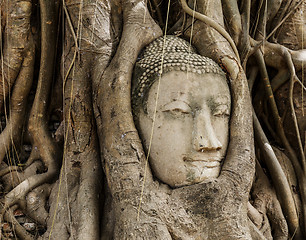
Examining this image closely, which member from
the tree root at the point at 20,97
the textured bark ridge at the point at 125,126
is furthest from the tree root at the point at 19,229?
the tree root at the point at 20,97

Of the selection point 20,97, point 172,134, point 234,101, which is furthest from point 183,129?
point 20,97

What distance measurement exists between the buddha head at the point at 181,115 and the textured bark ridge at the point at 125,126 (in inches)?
2.5

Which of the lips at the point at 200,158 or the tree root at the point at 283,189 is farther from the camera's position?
the tree root at the point at 283,189

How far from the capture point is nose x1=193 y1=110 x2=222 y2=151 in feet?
7.30

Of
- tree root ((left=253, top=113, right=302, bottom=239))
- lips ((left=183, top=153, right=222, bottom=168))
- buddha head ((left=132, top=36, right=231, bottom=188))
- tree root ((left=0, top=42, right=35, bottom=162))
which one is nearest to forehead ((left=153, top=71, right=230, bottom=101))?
buddha head ((left=132, top=36, right=231, bottom=188))

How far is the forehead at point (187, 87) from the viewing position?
2.29m

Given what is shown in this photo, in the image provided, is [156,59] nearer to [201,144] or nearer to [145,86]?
[145,86]

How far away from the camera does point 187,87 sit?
229 centimetres

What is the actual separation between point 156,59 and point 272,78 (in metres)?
1.28

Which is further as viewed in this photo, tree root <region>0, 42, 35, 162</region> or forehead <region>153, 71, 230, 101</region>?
tree root <region>0, 42, 35, 162</region>

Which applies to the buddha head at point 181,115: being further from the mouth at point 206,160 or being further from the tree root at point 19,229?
the tree root at point 19,229

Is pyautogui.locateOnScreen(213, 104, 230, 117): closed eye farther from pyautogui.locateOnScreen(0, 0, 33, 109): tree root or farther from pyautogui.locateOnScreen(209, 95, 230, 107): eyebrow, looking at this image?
pyautogui.locateOnScreen(0, 0, 33, 109): tree root

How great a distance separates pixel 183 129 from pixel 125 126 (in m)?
0.32

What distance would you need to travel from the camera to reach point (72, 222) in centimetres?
226
